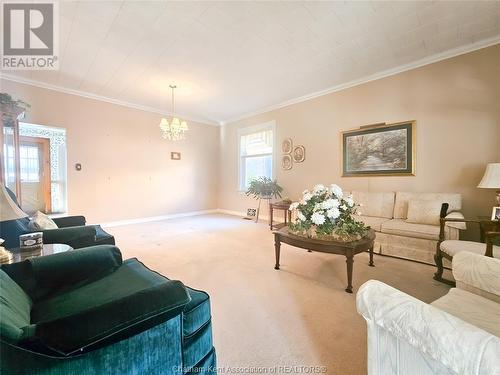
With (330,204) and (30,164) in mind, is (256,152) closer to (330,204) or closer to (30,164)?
(330,204)

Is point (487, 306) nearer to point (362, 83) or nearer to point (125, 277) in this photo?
point (125, 277)

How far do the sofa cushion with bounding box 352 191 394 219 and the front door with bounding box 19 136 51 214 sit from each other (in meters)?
6.01

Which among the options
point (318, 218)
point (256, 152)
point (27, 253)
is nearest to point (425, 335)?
point (318, 218)

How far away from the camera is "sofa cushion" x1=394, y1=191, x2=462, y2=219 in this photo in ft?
9.86

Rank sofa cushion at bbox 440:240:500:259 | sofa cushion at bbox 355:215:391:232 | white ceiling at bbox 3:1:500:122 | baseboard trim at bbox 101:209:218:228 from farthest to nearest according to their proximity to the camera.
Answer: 1. baseboard trim at bbox 101:209:218:228
2. sofa cushion at bbox 355:215:391:232
3. white ceiling at bbox 3:1:500:122
4. sofa cushion at bbox 440:240:500:259

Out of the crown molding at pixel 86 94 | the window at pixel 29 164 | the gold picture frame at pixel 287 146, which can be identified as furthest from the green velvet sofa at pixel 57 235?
the gold picture frame at pixel 287 146

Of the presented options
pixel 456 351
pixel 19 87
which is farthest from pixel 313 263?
pixel 19 87

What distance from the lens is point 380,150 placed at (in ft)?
12.8

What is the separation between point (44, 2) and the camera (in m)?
2.31

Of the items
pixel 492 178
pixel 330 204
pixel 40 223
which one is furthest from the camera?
pixel 492 178

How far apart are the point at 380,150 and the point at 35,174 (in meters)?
6.54

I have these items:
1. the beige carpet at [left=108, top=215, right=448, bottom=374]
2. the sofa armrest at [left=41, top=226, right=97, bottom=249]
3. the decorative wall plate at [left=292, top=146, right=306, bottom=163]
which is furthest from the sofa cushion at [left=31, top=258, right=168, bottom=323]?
the decorative wall plate at [left=292, top=146, right=306, bottom=163]

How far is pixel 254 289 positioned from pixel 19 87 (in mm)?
5316

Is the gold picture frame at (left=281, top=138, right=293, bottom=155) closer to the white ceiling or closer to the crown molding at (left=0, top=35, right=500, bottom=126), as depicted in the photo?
the crown molding at (left=0, top=35, right=500, bottom=126)
